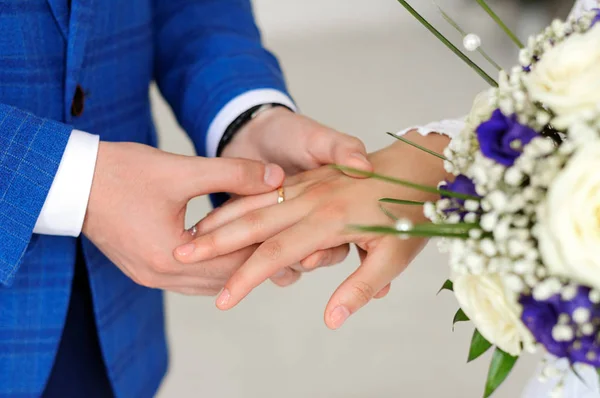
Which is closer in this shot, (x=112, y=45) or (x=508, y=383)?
(x=112, y=45)

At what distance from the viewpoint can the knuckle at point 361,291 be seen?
88 cm

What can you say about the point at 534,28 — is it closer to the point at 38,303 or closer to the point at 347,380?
the point at 347,380

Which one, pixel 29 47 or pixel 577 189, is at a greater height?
pixel 577 189

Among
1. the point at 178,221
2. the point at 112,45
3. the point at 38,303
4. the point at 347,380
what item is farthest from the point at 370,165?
the point at 347,380

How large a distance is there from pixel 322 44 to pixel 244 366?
293cm

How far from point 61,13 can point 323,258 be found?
484 millimetres

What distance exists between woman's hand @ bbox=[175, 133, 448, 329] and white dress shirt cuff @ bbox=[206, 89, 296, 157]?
0.57ft

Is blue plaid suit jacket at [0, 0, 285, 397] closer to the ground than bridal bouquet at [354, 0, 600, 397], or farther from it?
closer to the ground

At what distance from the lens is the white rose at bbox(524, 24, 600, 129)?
48 centimetres

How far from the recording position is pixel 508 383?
2201 mm

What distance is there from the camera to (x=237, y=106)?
115 centimetres

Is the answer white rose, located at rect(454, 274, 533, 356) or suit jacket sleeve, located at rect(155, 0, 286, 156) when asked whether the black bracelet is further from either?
white rose, located at rect(454, 274, 533, 356)

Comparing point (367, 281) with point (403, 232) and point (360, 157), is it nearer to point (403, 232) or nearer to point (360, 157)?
point (360, 157)

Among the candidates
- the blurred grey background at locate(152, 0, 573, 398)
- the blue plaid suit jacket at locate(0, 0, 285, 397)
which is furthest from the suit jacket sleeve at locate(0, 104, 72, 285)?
the blurred grey background at locate(152, 0, 573, 398)
